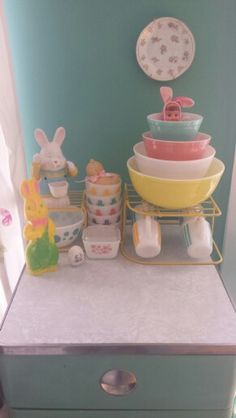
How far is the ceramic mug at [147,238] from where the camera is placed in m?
0.83

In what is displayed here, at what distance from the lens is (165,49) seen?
915mm

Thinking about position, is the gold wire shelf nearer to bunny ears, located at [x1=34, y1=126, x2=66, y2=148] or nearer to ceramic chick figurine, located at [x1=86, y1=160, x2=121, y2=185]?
ceramic chick figurine, located at [x1=86, y1=160, x2=121, y2=185]

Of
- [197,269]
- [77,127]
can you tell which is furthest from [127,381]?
[77,127]

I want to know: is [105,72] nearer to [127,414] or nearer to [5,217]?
[5,217]

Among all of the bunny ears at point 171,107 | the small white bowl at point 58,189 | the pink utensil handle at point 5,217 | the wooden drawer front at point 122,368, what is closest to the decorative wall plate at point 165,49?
the bunny ears at point 171,107

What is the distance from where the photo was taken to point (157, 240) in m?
0.84

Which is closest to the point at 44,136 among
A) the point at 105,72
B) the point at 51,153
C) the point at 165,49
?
the point at 51,153

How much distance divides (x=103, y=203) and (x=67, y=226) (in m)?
0.11

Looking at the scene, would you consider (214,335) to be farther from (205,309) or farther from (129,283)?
(129,283)

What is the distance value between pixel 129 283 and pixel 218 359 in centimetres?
24

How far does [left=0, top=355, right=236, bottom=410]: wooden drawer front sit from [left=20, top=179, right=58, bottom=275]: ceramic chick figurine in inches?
8.8

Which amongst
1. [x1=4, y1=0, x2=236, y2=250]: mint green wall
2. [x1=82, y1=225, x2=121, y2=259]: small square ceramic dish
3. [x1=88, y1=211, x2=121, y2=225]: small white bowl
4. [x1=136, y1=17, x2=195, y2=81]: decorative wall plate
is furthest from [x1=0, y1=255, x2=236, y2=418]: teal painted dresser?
[x1=136, y1=17, x2=195, y2=81]: decorative wall plate

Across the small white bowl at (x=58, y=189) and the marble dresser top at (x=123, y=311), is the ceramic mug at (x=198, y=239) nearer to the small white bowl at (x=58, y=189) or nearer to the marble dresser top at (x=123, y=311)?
the marble dresser top at (x=123, y=311)

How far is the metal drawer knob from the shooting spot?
26.7 inches
